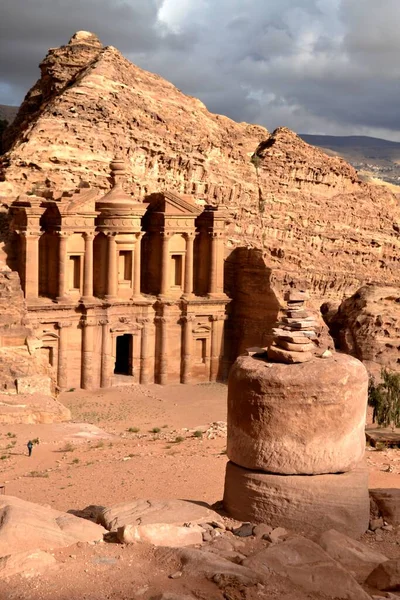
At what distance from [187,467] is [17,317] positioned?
1468cm

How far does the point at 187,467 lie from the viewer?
2103cm

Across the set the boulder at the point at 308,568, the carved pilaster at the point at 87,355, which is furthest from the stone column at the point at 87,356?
the boulder at the point at 308,568

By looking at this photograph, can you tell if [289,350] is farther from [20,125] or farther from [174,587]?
[20,125]

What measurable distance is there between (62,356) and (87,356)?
1186mm

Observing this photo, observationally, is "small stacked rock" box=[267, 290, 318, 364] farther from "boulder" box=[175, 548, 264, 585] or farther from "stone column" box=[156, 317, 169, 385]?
"stone column" box=[156, 317, 169, 385]

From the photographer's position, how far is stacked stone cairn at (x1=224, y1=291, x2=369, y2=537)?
1200 cm

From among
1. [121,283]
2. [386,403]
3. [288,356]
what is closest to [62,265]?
[121,283]

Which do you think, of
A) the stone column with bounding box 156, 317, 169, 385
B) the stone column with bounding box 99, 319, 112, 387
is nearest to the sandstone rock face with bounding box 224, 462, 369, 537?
the stone column with bounding box 99, 319, 112, 387

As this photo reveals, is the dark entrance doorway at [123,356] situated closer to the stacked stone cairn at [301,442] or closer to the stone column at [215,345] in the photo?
the stone column at [215,345]

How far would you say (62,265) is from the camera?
37.9 m

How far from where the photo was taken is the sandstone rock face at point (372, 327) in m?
40.5

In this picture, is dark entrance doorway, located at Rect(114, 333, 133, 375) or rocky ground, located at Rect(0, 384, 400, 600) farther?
Result: dark entrance doorway, located at Rect(114, 333, 133, 375)

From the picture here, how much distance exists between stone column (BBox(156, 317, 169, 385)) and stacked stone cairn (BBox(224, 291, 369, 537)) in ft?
93.8

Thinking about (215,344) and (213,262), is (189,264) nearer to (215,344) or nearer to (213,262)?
(213,262)
